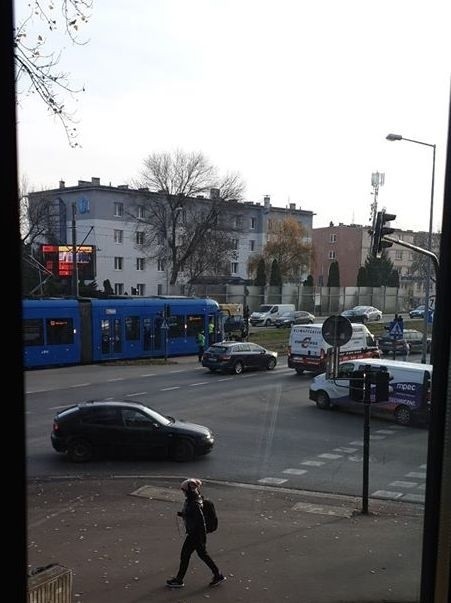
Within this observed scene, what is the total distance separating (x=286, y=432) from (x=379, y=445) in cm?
151

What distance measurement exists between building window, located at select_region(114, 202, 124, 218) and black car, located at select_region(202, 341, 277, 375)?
596cm

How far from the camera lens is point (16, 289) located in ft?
4.31

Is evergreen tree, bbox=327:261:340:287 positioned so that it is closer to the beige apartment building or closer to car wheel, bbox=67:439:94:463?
the beige apartment building

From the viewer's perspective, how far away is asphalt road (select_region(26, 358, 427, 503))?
685 cm

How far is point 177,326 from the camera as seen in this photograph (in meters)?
15.8

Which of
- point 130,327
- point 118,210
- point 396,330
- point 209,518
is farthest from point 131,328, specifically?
point 209,518

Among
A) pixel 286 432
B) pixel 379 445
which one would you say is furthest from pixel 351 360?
pixel 286 432

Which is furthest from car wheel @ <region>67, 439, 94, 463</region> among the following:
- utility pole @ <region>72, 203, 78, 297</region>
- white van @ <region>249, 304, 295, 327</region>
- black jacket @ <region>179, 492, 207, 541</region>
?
white van @ <region>249, 304, 295, 327</region>

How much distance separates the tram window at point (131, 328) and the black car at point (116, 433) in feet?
18.9

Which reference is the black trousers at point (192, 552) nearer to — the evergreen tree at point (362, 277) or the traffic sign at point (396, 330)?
the evergreen tree at point (362, 277)

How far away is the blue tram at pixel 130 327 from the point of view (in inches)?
468

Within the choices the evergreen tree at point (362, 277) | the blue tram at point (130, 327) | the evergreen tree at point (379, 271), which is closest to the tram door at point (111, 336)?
the blue tram at point (130, 327)

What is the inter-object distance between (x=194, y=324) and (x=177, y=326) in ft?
2.10

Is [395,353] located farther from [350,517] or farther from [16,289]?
[16,289]
